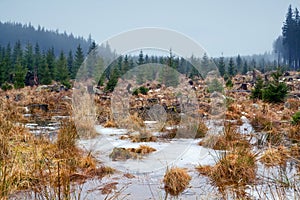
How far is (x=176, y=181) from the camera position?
3.31 metres

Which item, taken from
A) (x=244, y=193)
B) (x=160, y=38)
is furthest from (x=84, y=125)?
(x=244, y=193)

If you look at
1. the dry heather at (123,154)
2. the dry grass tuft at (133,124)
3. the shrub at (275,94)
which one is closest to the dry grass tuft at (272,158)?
the dry heather at (123,154)

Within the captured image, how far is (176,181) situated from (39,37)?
119929 millimetres

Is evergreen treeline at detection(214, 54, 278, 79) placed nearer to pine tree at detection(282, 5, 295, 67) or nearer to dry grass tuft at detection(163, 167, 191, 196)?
pine tree at detection(282, 5, 295, 67)

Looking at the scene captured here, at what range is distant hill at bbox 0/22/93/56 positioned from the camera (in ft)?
362

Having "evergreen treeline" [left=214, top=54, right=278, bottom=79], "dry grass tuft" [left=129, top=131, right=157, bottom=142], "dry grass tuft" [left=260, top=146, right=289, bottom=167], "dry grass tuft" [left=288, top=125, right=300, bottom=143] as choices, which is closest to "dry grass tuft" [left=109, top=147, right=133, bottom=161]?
"dry grass tuft" [left=129, top=131, right=157, bottom=142]

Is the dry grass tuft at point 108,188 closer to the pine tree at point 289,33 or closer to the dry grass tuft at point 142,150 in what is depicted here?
the dry grass tuft at point 142,150

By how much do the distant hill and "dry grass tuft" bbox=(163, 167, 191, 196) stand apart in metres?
111

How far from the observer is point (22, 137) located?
5133 mm

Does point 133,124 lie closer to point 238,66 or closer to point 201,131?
point 201,131

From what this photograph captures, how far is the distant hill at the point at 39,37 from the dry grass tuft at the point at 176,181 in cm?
11120

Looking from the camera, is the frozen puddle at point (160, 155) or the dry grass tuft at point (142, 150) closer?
the frozen puddle at point (160, 155)

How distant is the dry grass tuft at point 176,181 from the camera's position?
3.22 meters

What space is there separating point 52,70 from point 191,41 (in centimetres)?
2660
